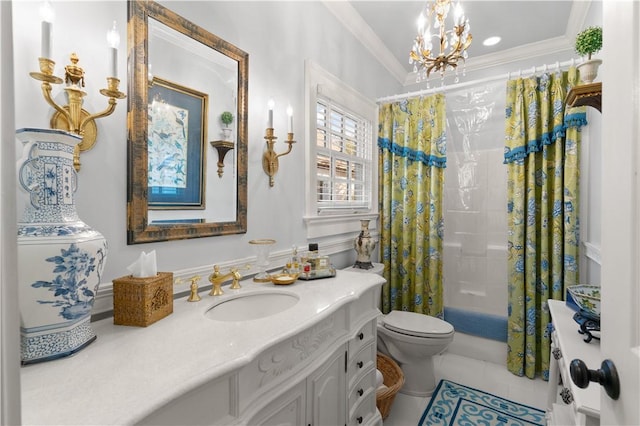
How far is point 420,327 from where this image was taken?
208cm

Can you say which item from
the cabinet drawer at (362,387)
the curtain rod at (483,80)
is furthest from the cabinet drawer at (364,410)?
the curtain rod at (483,80)

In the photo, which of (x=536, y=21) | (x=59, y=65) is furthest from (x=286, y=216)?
(x=536, y=21)

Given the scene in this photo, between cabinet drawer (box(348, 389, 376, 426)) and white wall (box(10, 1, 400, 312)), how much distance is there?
0.90 m

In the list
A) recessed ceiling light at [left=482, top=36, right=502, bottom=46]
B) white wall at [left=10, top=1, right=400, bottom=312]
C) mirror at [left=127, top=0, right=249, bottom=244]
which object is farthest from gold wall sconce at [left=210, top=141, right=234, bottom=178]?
recessed ceiling light at [left=482, top=36, right=502, bottom=46]

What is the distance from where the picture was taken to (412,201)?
272 cm

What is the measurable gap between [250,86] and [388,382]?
2.03 metres

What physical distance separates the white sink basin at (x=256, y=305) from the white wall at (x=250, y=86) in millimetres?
231

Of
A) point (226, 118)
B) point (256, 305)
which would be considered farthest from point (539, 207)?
point (226, 118)

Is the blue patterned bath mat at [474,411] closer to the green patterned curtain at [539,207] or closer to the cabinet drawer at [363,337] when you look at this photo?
the green patterned curtain at [539,207]

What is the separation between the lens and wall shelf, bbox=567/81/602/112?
129 cm

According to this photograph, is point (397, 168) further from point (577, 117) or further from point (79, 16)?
point (79, 16)

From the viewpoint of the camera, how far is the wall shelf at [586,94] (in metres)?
1.29

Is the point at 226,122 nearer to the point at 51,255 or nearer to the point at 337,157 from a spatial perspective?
the point at 51,255

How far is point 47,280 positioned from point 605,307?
1225mm
